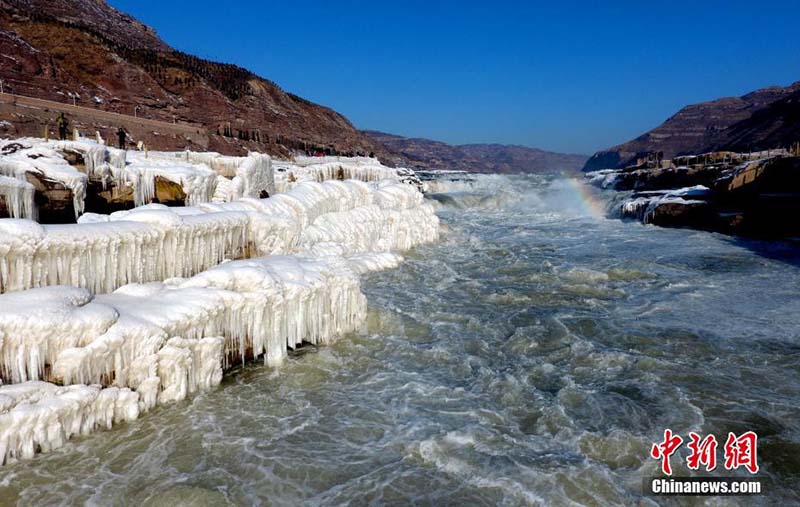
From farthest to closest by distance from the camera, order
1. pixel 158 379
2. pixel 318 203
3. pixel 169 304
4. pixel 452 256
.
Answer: pixel 452 256 → pixel 318 203 → pixel 169 304 → pixel 158 379

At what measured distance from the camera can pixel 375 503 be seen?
4.69 metres

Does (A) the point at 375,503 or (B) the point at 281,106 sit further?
(B) the point at 281,106

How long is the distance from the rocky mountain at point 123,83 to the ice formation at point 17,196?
1795 cm

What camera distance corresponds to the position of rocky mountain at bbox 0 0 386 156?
130 ft

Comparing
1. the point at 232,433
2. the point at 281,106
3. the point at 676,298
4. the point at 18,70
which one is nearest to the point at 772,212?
the point at 676,298

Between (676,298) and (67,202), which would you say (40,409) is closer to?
(67,202)

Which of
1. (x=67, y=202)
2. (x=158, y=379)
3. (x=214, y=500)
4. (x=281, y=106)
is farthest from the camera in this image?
(x=281, y=106)

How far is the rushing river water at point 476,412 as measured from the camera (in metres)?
4.84

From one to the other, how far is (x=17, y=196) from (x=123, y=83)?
1954 inches

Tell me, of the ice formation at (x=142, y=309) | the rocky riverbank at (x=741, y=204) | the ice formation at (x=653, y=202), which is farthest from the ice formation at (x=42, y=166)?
the ice formation at (x=653, y=202)

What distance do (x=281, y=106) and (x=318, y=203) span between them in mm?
77348

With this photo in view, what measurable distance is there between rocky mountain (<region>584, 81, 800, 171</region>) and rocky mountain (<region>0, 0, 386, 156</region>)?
91103 millimetres

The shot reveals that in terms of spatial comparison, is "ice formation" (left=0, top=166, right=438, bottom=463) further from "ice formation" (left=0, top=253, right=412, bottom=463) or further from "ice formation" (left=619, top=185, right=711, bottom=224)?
"ice formation" (left=619, top=185, right=711, bottom=224)

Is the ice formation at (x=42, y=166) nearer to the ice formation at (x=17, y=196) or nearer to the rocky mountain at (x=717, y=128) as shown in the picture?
the ice formation at (x=17, y=196)
